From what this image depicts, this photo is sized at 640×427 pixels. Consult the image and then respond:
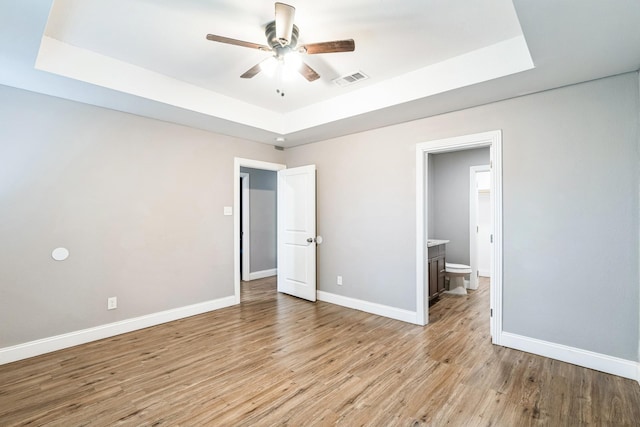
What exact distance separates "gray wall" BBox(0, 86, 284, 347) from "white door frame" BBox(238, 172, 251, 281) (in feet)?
5.33

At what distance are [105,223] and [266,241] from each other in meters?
3.51

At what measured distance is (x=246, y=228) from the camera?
19.7 feet

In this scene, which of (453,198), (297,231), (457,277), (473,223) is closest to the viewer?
(297,231)

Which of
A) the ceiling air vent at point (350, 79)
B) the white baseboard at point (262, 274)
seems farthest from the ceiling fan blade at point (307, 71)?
the white baseboard at point (262, 274)

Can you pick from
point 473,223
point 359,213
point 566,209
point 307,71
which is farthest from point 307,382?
point 473,223

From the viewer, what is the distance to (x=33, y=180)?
2896mm

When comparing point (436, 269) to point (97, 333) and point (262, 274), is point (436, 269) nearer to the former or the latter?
point (262, 274)

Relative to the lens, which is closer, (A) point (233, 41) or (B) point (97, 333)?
(A) point (233, 41)

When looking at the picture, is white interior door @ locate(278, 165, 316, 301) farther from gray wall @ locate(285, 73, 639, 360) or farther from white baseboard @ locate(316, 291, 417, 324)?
gray wall @ locate(285, 73, 639, 360)

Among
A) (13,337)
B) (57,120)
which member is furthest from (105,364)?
(57,120)

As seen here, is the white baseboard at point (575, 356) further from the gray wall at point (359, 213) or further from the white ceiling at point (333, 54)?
the white ceiling at point (333, 54)

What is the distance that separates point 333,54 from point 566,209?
2.60 meters

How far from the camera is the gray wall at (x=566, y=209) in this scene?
2.49m

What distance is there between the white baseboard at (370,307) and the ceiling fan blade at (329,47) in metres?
3.08
